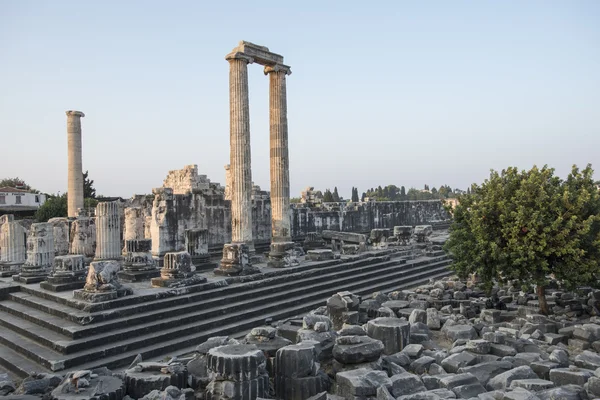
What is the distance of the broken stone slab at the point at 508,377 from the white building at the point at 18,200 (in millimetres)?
42192

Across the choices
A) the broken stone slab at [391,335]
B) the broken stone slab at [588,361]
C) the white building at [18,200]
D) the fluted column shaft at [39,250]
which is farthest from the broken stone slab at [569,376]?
the white building at [18,200]

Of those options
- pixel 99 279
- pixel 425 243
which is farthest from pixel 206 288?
pixel 425 243

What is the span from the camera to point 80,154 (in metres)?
21.3

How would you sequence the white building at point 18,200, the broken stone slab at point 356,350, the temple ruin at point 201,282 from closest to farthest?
the temple ruin at point 201,282
the broken stone slab at point 356,350
the white building at point 18,200

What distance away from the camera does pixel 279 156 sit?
1633 cm

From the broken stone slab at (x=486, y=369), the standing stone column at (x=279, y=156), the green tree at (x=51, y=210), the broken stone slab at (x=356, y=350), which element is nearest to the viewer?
the broken stone slab at (x=356, y=350)

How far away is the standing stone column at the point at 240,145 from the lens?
1456 cm

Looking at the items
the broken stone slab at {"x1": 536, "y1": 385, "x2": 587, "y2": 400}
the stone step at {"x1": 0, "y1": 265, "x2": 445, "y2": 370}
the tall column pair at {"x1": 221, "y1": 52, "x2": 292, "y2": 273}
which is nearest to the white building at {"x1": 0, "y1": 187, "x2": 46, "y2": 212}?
the tall column pair at {"x1": 221, "y1": 52, "x2": 292, "y2": 273}

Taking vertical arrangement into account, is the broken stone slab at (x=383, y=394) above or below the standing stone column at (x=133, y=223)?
below

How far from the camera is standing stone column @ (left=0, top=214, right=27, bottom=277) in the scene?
12961mm

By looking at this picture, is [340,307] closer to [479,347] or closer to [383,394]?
[479,347]

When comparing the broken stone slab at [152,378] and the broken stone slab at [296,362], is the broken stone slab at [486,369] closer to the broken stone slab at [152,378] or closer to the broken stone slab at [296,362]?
the broken stone slab at [296,362]

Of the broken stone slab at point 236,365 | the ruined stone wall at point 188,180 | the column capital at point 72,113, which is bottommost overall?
the broken stone slab at point 236,365

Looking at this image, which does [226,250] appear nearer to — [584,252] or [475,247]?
[475,247]
